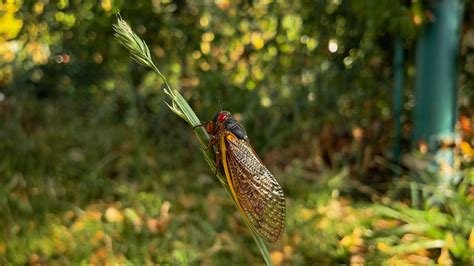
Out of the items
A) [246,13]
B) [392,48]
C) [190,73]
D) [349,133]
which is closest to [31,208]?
[190,73]

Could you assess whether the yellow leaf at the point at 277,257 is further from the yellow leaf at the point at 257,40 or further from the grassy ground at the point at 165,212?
the yellow leaf at the point at 257,40

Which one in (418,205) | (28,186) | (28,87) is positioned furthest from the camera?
(28,87)

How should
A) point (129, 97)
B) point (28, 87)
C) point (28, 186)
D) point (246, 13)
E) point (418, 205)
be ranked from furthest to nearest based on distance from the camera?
1. point (28, 87)
2. point (129, 97)
3. point (246, 13)
4. point (28, 186)
5. point (418, 205)

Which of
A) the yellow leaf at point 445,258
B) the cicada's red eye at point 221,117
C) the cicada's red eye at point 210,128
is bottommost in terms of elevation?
the yellow leaf at point 445,258

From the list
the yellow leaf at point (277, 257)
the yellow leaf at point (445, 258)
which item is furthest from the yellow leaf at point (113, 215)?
the yellow leaf at point (445, 258)

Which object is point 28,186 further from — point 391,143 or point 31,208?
point 391,143

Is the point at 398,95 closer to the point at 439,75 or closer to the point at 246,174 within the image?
the point at 439,75

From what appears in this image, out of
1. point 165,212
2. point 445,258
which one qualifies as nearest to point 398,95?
point 445,258
